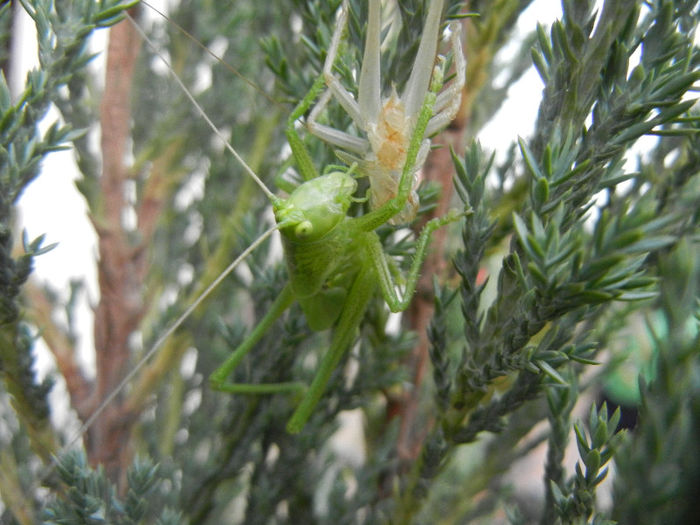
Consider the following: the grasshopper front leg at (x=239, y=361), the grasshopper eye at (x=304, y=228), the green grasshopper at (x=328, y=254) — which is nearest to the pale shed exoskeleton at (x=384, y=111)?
the green grasshopper at (x=328, y=254)

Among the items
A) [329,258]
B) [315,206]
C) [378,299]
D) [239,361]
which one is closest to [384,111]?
[315,206]

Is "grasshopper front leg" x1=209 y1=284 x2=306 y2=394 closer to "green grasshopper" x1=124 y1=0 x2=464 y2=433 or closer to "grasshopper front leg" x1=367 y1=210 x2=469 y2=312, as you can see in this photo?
"green grasshopper" x1=124 y1=0 x2=464 y2=433

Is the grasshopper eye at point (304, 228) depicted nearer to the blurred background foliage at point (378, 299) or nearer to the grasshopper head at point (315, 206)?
the grasshopper head at point (315, 206)

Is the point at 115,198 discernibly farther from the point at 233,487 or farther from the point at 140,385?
the point at 233,487

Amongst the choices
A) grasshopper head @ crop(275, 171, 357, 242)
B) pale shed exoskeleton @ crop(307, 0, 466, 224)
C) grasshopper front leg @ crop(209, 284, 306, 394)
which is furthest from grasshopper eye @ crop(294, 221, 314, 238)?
grasshopper front leg @ crop(209, 284, 306, 394)

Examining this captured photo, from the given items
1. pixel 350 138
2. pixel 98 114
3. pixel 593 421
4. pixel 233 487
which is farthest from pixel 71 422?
pixel 593 421

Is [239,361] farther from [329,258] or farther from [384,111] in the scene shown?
[384,111]
